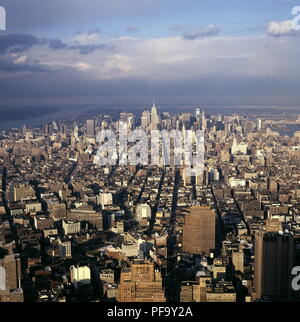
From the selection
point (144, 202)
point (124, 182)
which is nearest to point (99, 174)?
point (124, 182)

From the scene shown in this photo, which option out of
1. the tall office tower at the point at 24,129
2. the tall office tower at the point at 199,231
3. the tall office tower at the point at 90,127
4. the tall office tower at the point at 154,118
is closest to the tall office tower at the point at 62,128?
the tall office tower at the point at 90,127

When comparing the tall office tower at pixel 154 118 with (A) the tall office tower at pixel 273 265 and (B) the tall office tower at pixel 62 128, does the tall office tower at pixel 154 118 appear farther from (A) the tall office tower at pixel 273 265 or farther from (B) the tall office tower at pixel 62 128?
(A) the tall office tower at pixel 273 265

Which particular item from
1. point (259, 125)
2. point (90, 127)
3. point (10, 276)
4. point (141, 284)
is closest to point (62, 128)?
point (90, 127)

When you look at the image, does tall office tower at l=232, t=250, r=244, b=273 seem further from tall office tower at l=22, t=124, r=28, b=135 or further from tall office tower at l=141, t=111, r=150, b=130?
tall office tower at l=22, t=124, r=28, b=135

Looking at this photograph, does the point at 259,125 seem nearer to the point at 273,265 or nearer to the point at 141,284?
the point at 273,265
